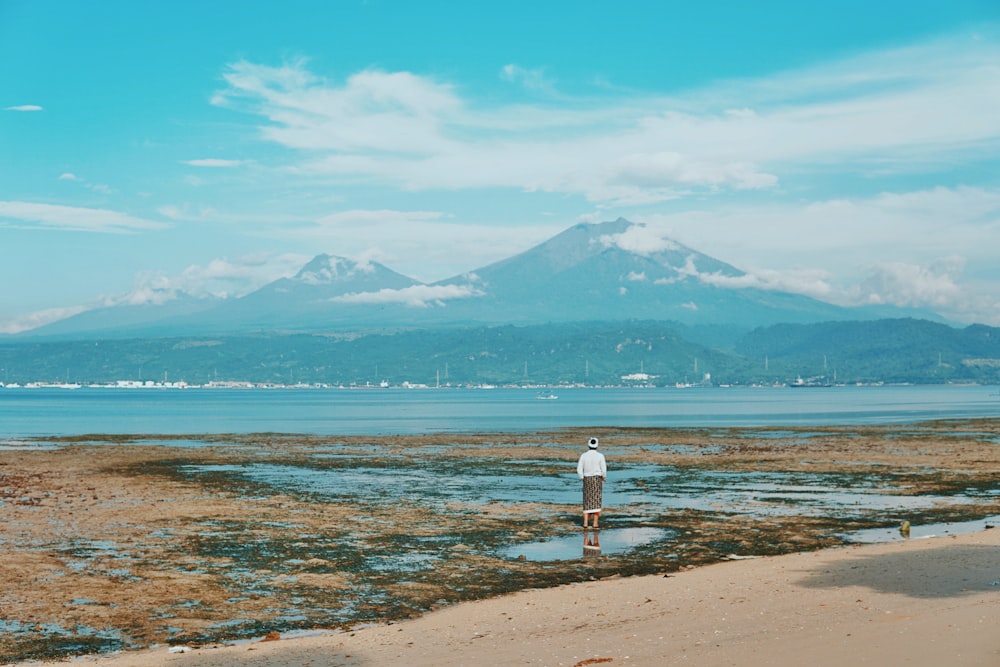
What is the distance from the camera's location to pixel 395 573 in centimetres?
2028

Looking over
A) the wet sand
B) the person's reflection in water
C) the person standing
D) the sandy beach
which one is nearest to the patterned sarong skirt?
the person standing

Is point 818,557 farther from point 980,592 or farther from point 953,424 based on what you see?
point 953,424

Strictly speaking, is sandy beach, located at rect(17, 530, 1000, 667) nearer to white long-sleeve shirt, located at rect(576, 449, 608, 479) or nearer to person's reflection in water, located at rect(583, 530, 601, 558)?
person's reflection in water, located at rect(583, 530, 601, 558)

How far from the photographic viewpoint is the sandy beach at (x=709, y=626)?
12430 mm

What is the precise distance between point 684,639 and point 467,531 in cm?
1303

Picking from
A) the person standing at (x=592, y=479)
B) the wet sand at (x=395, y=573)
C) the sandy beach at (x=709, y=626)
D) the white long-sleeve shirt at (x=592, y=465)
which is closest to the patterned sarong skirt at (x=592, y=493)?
the person standing at (x=592, y=479)

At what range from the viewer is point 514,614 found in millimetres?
16203

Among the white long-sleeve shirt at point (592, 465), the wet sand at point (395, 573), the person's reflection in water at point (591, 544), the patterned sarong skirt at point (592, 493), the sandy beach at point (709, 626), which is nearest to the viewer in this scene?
the sandy beach at point (709, 626)

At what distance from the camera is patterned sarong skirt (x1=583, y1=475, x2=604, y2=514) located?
26.0m

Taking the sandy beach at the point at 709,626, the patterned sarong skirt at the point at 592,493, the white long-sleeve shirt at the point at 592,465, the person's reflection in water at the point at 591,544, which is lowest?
the person's reflection in water at the point at 591,544

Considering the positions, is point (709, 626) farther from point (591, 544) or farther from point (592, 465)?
point (592, 465)

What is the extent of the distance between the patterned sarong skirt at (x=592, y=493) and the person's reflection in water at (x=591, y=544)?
1.99 ft

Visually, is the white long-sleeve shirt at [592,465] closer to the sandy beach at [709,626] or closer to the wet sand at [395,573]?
the wet sand at [395,573]

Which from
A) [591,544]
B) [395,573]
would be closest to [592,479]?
[591,544]
